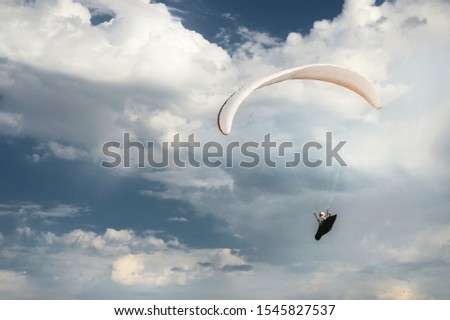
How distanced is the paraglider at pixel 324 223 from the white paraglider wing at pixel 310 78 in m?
7.26

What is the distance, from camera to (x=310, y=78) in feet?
116

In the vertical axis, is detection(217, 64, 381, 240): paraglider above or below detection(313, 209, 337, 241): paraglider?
above

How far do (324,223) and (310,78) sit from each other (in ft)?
28.9

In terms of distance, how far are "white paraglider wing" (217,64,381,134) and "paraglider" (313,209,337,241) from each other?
7.26m

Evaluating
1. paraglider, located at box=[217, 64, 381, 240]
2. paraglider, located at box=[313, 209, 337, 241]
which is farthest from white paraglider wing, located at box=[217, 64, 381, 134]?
paraglider, located at box=[313, 209, 337, 241]

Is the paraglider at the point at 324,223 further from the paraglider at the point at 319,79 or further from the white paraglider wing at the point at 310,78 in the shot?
the white paraglider wing at the point at 310,78

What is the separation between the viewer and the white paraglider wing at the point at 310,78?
30.5 m

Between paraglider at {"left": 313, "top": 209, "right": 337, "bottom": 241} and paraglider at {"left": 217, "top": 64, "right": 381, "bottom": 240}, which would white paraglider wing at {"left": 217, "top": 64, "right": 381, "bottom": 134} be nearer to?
paraglider at {"left": 217, "top": 64, "right": 381, "bottom": 240}

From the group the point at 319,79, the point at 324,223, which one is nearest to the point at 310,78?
the point at 319,79

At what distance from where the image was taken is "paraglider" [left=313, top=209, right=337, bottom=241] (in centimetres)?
3194
